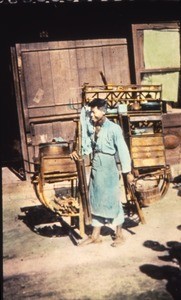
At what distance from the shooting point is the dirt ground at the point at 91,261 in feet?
14.3

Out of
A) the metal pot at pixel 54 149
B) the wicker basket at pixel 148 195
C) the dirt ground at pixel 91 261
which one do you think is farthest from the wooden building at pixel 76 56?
the wicker basket at pixel 148 195

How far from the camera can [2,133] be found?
43.3 feet

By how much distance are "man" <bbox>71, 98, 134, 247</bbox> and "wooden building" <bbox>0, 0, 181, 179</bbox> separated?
3.83 m

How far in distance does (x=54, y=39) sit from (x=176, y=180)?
186 inches

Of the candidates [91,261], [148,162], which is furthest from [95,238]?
[148,162]

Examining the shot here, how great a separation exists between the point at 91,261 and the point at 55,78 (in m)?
5.48

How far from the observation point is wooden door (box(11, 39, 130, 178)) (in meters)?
9.15

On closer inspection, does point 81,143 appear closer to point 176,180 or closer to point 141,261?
point 141,261

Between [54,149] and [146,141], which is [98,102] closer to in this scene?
[54,149]

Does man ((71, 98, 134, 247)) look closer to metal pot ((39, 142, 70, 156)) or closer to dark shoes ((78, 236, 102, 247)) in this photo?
dark shoes ((78, 236, 102, 247))

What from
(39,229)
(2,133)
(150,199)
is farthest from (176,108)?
(2,133)

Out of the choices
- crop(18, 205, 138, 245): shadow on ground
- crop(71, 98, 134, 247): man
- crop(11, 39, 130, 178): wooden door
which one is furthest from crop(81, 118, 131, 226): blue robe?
crop(11, 39, 130, 178): wooden door

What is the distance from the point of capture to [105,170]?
5605mm

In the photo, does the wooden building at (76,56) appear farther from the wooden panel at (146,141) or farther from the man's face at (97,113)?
the man's face at (97,113)
